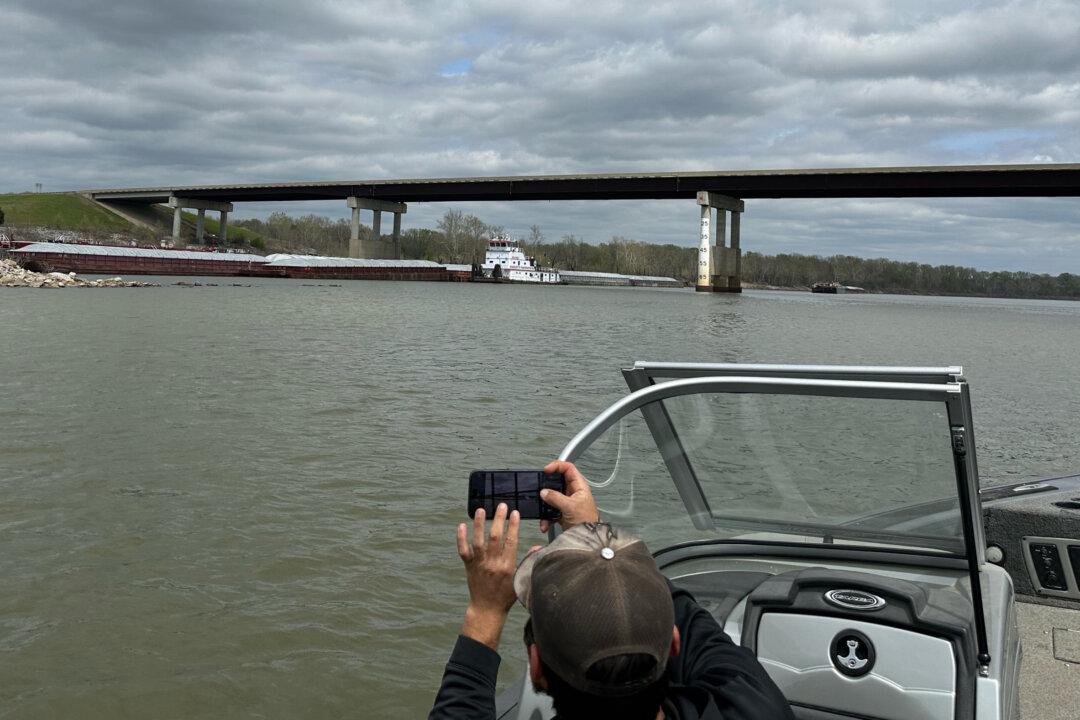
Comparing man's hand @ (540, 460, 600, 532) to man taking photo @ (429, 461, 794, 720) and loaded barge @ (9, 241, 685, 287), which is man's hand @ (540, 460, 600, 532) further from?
loaded barge @ (9, 241, 685, 287)

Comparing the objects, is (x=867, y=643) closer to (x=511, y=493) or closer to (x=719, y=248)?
(x=511, y=493)

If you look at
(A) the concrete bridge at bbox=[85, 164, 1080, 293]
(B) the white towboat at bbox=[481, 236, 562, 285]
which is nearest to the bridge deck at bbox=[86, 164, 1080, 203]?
(A) the concrete bridge at bbox=[85, 164, 1080, 293]

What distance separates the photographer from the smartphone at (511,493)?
2.07 metres

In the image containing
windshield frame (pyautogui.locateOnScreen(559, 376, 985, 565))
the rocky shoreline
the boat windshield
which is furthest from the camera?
the rocky shoreline

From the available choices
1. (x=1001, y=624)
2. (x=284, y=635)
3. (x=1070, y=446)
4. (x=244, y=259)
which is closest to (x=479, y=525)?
(x=1001, y=624)

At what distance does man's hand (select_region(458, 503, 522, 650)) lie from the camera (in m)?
1.79

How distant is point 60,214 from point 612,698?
168 meters

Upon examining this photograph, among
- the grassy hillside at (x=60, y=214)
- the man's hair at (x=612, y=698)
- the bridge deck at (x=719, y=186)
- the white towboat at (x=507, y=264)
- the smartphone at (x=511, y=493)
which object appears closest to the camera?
the man's hair at (x=612, y=698)

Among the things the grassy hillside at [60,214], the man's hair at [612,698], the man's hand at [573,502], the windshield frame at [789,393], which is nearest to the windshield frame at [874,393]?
the windshield frame at [789,393]

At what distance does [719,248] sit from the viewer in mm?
96312

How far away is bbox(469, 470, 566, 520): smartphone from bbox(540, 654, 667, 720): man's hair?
1.91ft

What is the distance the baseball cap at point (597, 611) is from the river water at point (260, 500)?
13.0 ft

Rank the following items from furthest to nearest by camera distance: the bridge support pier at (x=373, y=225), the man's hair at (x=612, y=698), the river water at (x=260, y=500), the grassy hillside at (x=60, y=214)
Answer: the grassy hillside at (x=60, y=214) → the bridge support pier at (x=373, y=225) → the river water at (x=260, y=500) → the man's hair at (x=612, y=698)

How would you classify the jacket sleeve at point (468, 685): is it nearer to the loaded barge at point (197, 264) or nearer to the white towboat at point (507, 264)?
the loaded barge at point (197, 264)
